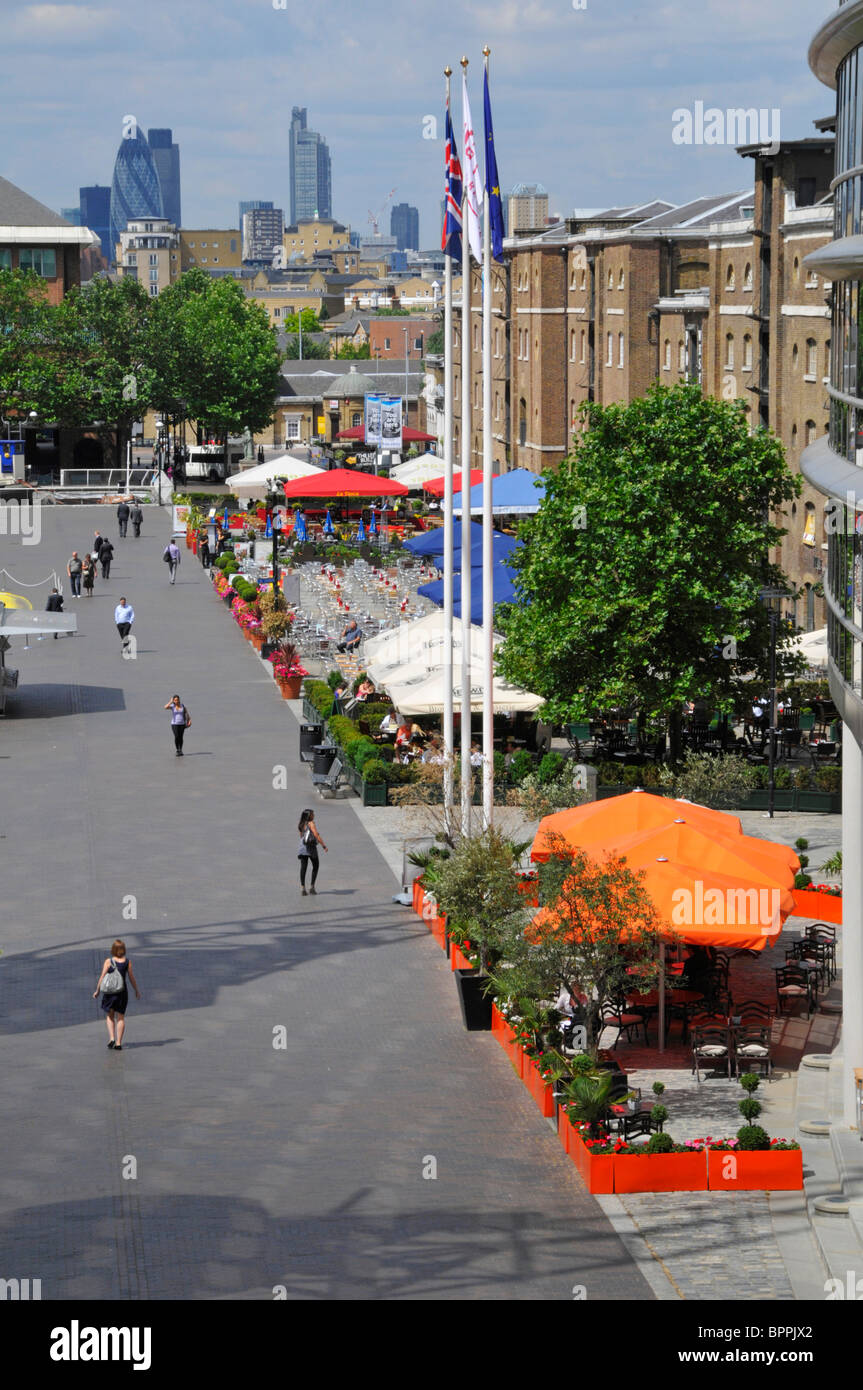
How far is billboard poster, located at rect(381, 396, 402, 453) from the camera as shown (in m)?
74.4

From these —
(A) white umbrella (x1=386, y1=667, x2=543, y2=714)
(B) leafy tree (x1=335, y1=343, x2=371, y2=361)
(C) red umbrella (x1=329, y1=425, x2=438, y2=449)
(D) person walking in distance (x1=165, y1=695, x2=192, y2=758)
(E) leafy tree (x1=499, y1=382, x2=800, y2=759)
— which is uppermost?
(B) leafy tree (x1=335, y1=343, x2=371, y2=361)

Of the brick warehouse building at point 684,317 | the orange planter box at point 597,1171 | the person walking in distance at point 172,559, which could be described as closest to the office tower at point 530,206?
the brick warehouse building at point 684,317

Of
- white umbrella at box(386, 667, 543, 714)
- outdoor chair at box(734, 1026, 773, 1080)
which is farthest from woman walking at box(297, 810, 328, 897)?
outdoor chair at box(734, 1026, 773, 1080)

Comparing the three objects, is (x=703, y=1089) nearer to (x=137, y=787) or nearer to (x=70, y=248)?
(x=137, y=787)

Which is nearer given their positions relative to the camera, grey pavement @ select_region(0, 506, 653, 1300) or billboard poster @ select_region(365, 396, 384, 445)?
Result: grey pavement @ select_region(0, 506, 653, 1300)

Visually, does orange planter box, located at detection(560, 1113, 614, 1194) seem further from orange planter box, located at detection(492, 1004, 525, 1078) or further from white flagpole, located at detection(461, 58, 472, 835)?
white flagpole, located at detection(461, 58, 472, 835)

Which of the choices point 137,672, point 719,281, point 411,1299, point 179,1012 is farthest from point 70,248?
point 411,1299

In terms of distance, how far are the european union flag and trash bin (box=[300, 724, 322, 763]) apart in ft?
40.9

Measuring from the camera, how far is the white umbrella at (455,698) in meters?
32.2

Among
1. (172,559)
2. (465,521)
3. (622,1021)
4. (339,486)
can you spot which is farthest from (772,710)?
(339,486)

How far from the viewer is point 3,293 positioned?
95.4 meters

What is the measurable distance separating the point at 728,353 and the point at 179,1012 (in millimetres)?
43264

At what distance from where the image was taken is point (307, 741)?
3488 cm

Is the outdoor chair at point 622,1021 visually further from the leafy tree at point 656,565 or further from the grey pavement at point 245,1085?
the leafy tree at point 656,565
